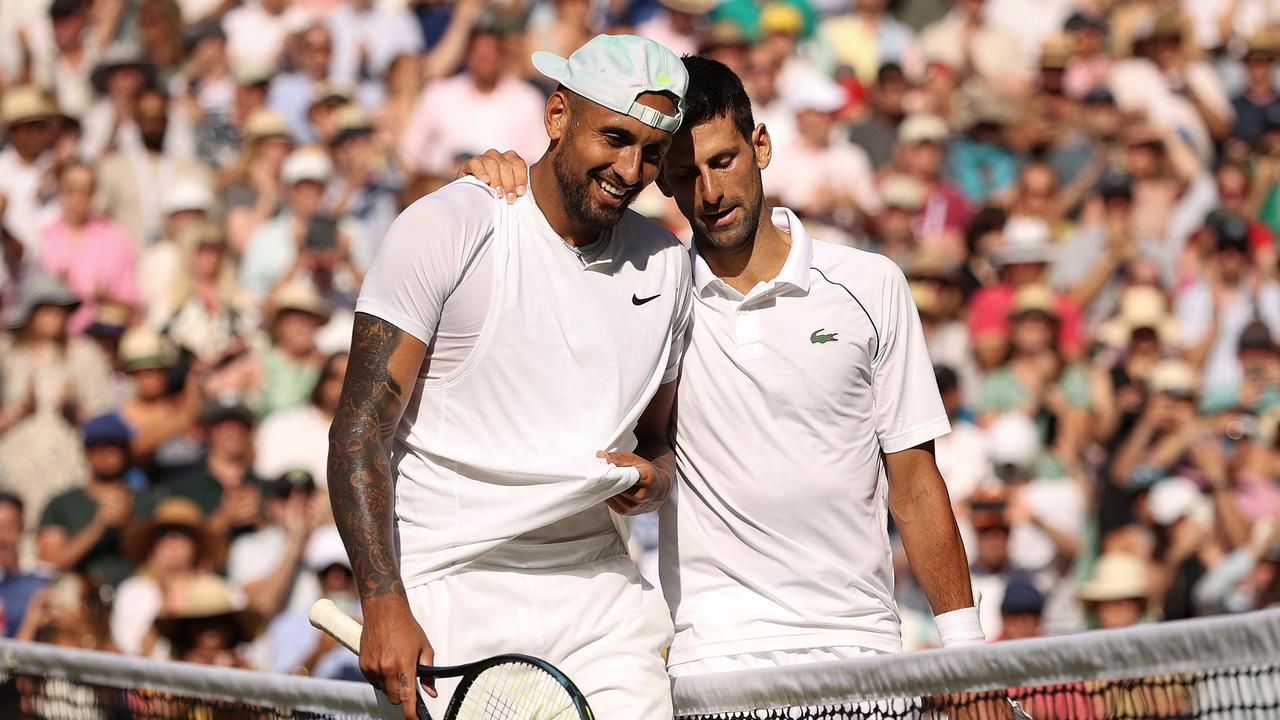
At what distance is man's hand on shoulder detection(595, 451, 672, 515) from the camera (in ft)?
13.9

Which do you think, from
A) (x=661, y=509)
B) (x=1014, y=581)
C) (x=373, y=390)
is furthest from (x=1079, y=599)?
(x=373, y=390)

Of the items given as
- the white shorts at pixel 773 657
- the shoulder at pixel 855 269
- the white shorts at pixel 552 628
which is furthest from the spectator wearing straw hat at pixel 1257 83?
the white shorts at pixel 552 628

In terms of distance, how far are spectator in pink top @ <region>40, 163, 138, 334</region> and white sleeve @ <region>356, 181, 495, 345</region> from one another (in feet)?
25.6

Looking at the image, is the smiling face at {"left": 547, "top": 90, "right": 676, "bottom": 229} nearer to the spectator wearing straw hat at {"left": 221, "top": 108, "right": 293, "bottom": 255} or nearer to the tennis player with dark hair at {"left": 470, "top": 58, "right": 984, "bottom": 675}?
the tennis player with dark hair at {"left": 470, "top": 58, "right": 984, "bottom": 675}

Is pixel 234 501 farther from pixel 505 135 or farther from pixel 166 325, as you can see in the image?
pixel 505 135

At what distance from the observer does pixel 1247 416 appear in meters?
10.2

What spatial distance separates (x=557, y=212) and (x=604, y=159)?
0.20 metres

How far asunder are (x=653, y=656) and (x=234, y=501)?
5.67 m

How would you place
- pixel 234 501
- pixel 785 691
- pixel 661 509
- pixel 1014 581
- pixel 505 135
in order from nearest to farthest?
pixel 785 691, pixel 661 509, pixel 1014 581, pixel 234 501, pixel 505 135

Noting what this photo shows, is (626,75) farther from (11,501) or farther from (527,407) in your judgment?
(11,501)

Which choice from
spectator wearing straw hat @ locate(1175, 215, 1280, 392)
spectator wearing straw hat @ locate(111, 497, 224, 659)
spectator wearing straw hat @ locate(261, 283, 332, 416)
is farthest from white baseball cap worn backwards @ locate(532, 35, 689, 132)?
spectator wearing straw hat @ locate(1175, 215, 1280, 392)

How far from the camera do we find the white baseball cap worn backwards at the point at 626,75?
4.27 meters

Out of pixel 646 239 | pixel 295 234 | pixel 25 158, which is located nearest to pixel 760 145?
pixel 646 239

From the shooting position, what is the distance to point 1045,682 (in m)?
3.80
